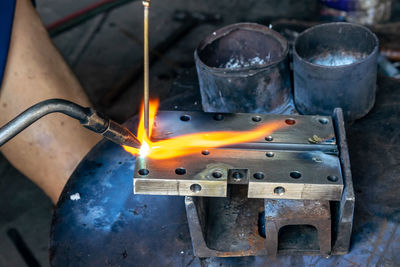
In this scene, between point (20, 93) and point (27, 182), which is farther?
point (27, 182)

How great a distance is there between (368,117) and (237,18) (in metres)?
2.41

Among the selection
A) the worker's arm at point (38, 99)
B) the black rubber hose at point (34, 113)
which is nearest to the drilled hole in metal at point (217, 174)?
the black rubber hose at point (34, 113)

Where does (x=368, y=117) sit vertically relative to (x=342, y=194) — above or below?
below

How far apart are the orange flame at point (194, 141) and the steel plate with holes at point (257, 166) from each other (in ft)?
0.06

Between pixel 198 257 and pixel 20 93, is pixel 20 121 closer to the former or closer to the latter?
pixel 198 257

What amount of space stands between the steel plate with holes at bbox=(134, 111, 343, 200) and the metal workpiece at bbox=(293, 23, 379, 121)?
191mm

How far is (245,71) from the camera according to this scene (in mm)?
1462

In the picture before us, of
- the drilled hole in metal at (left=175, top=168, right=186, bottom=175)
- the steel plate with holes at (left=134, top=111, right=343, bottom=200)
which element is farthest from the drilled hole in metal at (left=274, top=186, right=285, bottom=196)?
the drilled hole in metal at (left=175, top=168, right=186, bottom=175)

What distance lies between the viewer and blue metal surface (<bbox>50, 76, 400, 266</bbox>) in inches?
52.2

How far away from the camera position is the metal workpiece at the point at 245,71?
1.48 meters

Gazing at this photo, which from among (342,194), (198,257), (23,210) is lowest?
(23,210)

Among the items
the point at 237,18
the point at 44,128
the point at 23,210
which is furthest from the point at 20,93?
the point at 237,18

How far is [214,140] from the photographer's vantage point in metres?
1.31

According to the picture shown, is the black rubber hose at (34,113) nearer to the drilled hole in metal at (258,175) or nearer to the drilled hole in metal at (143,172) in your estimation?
the drilled hole in metal at (143,172)
